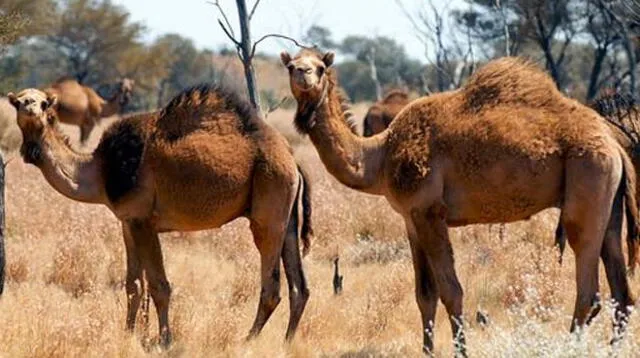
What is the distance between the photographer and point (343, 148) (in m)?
8.65

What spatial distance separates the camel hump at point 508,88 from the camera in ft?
28.2

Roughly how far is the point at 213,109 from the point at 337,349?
6.99 ft

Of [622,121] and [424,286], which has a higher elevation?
[622,121]

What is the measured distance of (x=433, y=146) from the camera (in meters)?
8.45

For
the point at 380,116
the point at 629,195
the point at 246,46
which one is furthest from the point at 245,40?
the point at 380,116

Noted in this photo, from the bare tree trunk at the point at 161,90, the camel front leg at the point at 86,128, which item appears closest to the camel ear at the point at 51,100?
the camel front leg at the point at 86,128

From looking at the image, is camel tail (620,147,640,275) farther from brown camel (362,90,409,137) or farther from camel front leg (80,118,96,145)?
camel front leg (80,118,96,145)

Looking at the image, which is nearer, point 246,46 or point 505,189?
point 505,189

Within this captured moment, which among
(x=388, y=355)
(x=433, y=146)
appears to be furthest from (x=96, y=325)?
(x=433, y=146)

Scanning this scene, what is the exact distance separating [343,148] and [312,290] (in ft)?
9.31

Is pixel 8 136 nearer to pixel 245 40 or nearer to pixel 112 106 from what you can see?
pixel 112 106

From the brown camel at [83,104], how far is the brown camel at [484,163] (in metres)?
20.0

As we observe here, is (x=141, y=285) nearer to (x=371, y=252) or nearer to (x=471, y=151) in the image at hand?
(x=471, y=151)

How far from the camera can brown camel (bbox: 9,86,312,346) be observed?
924cm
